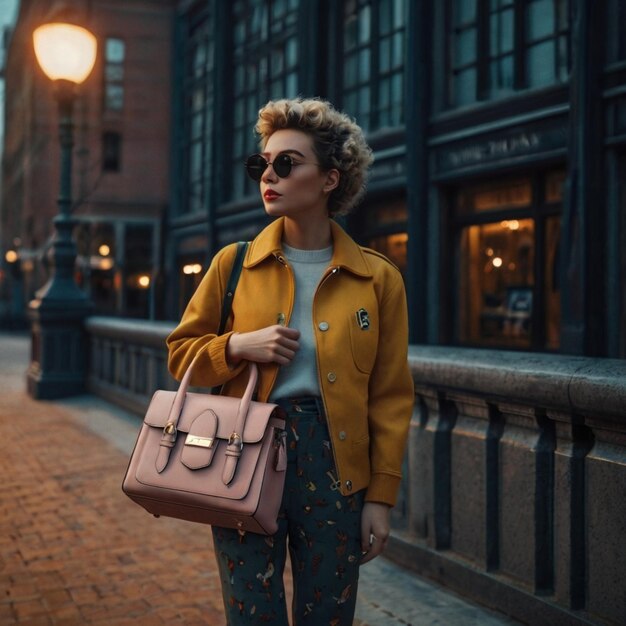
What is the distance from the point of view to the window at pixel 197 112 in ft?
70.9

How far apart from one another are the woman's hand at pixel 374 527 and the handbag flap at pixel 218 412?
1.40 ft

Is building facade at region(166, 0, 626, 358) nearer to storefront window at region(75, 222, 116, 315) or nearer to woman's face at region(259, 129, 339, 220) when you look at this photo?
woman's face at region(259, 129, 339, 220)

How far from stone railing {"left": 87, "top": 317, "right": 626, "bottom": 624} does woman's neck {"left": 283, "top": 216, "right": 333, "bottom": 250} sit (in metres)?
1.27

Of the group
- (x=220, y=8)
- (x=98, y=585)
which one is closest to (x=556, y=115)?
(x=98, y=585)

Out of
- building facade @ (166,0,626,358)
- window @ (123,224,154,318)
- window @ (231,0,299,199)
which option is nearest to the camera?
building facade @ (166,0,626,358)

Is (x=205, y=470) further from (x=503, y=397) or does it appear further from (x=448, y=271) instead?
(x=448, y=271)

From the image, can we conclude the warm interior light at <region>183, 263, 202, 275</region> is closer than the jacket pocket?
No

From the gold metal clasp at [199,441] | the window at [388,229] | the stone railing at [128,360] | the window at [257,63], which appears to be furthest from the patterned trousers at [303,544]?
the window at [257,63]

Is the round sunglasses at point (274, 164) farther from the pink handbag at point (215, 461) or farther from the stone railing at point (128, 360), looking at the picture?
the stone railing at point (128, 360)

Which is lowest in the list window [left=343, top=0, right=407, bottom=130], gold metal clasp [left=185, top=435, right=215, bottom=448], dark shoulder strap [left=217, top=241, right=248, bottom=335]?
gold metal clasp [left=185, top=435, right=215, bottom=448]

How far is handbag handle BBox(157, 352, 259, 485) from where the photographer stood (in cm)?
202

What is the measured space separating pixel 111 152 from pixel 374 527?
3592 cm

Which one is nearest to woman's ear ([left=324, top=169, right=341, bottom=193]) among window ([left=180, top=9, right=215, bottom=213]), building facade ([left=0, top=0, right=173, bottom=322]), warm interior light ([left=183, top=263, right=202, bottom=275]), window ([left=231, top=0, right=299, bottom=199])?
window ([left=231, top=0, right=299, bottom=199])

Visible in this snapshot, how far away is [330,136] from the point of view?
7.43 ft
